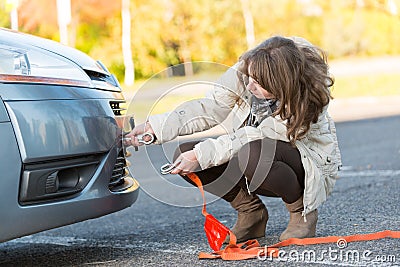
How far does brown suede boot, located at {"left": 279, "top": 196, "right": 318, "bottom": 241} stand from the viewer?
391cm

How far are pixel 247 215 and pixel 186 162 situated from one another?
67 centimetres

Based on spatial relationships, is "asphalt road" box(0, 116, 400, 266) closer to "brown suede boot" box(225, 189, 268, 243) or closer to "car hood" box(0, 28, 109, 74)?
"brown suede boot" box(225, 189, 268, 243)

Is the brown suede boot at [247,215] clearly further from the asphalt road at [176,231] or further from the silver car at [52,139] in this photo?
the silver car at [52,139]

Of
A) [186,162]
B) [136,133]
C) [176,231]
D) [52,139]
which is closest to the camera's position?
[52,139]

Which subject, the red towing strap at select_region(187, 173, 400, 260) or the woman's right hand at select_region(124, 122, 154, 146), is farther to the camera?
the woman's right hand at select_region(124, 122, 154, 146)

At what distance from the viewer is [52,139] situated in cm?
338

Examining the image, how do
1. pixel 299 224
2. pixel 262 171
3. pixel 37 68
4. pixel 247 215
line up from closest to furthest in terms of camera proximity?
pixel 37 68, pixel 262 171, pixel 299 224, pixel 247 215

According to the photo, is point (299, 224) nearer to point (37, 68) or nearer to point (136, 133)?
point (136, 133)

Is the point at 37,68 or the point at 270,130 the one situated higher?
the point at 37,68

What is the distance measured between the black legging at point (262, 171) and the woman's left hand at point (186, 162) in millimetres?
202

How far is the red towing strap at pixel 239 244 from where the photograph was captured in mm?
3672

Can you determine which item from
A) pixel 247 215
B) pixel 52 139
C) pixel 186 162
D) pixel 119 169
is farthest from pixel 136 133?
pixel 247 215

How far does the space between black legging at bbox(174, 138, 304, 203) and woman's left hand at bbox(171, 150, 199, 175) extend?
0.20 m

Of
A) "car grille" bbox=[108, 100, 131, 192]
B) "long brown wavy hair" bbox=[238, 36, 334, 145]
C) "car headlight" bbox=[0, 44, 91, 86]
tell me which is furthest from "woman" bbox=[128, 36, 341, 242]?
"car headlight" bbox=[0, 44, 91, 86]
